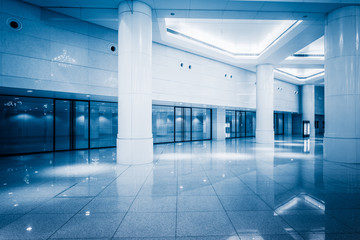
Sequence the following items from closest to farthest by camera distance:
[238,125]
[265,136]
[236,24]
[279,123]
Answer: [236,24], [265,136], [279,123], [238,125]

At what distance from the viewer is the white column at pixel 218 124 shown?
22.4m

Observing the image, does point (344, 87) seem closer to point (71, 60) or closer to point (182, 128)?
point (71, 60)

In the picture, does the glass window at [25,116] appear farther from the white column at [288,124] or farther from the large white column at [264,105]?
the white column at [288,124]

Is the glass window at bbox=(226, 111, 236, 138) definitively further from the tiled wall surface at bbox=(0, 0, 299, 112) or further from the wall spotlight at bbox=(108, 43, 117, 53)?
the wall spotlight at bbox=(108, 43, 117, 53)

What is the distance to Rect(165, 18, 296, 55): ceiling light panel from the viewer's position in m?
13.5

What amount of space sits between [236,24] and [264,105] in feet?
30.5

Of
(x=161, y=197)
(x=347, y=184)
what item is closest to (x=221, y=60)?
(x=347, y=184)

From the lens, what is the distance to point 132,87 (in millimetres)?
9484

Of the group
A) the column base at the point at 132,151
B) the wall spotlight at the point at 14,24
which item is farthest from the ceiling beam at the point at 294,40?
the wall spotlight at the point at 14,24

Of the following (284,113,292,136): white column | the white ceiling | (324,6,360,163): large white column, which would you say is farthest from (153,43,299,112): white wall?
(284,113,292,136): white column

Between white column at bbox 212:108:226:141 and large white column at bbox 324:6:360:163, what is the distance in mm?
12680

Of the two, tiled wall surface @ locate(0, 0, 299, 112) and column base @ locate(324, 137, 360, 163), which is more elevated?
tiled wall surface @ locate(0, 0, 299, 112)

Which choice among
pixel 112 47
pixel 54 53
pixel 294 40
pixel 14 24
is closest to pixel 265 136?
pixel 294 40

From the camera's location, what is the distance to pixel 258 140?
19.9 metres
